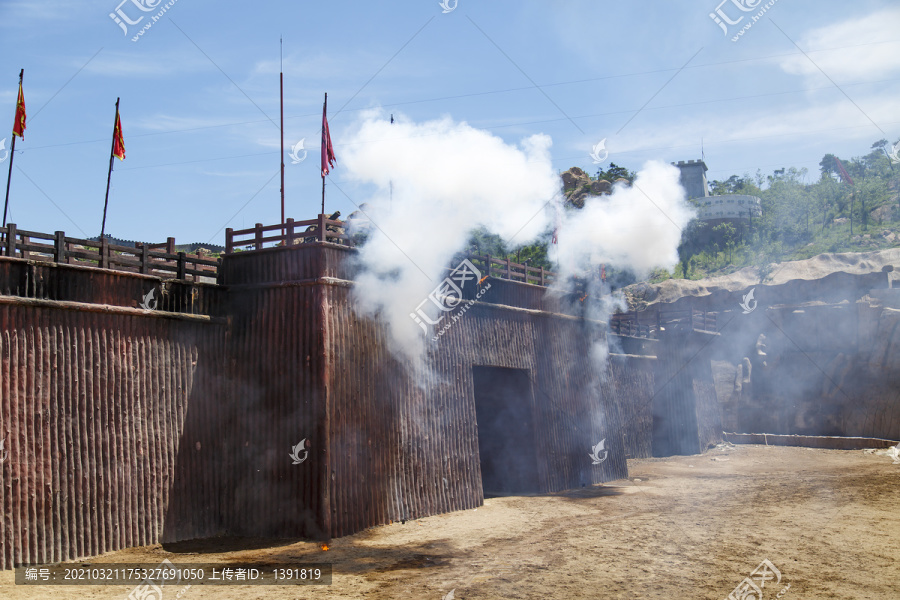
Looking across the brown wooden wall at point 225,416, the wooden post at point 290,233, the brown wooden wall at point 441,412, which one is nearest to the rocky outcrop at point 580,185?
the brown wooden wall at point 441,412

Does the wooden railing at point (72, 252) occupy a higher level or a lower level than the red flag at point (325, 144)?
lower

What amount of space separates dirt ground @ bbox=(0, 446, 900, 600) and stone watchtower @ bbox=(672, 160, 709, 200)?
2495 inches

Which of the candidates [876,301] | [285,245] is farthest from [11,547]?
[876,301]

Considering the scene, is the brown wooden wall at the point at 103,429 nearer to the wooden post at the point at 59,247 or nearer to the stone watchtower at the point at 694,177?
the wooden post at the point at 59,247

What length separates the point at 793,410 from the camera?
35.0 m

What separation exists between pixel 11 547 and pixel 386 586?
19.6 ft

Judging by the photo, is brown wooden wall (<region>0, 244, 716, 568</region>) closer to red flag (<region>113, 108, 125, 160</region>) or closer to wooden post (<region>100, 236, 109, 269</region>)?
wooden post (<region>100, 236, 109, 269</region>)

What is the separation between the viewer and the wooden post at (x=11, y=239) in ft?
40.2

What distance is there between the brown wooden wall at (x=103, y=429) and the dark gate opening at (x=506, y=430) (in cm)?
846

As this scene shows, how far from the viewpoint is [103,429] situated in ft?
41.7

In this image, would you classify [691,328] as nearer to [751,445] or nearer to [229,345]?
[751,445]

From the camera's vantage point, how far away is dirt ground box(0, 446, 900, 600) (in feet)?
32.7

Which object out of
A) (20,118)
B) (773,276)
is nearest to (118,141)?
(20,118)

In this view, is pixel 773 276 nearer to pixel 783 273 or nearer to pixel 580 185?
pixel 783 273
